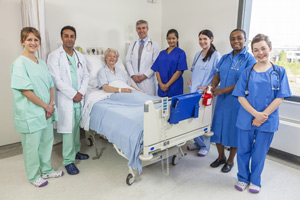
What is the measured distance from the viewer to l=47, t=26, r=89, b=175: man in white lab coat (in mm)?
2234

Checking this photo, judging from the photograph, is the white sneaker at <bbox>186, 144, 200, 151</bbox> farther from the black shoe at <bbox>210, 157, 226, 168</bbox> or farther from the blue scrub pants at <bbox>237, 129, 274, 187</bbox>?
the blue scrub pants at <bbox>237, 129, 274, 187</bbox>

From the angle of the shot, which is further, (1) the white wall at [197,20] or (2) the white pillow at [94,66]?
(1) the white wall at [197,20]

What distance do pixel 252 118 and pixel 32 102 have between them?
1884 mm

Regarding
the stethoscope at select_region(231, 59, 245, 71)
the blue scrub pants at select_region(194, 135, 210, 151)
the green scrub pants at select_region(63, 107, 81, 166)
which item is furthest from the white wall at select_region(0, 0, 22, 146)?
the stethoscope at select_region(231, 59, 245, 71)

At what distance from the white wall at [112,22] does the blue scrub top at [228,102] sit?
0.90 m

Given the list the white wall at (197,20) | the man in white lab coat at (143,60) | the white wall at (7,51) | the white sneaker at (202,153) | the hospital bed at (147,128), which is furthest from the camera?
the man in white lab coat at (143,60)

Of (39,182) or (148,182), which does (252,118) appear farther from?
(39,182)

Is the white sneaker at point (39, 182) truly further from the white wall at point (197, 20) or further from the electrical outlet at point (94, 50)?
the white wall at point (197, 20)

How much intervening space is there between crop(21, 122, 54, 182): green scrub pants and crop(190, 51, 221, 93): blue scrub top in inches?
64.9

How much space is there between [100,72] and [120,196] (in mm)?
1497

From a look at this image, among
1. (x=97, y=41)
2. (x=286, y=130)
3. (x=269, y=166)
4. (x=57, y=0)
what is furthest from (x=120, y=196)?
(x=57, y=0)

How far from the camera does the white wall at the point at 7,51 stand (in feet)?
8.43

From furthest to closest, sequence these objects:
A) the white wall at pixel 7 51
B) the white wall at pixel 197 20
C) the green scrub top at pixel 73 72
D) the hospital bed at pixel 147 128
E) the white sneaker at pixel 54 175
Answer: the white wall at pixel 197 20 < the white wall at pixel 7 51 < the green scrub top at pixel 73 72 < the white sneaker at pixel 54 175 < the hospital bed at pixel 147 128

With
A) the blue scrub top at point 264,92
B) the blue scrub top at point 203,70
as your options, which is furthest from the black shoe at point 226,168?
the blue scrub top at point 203,70
